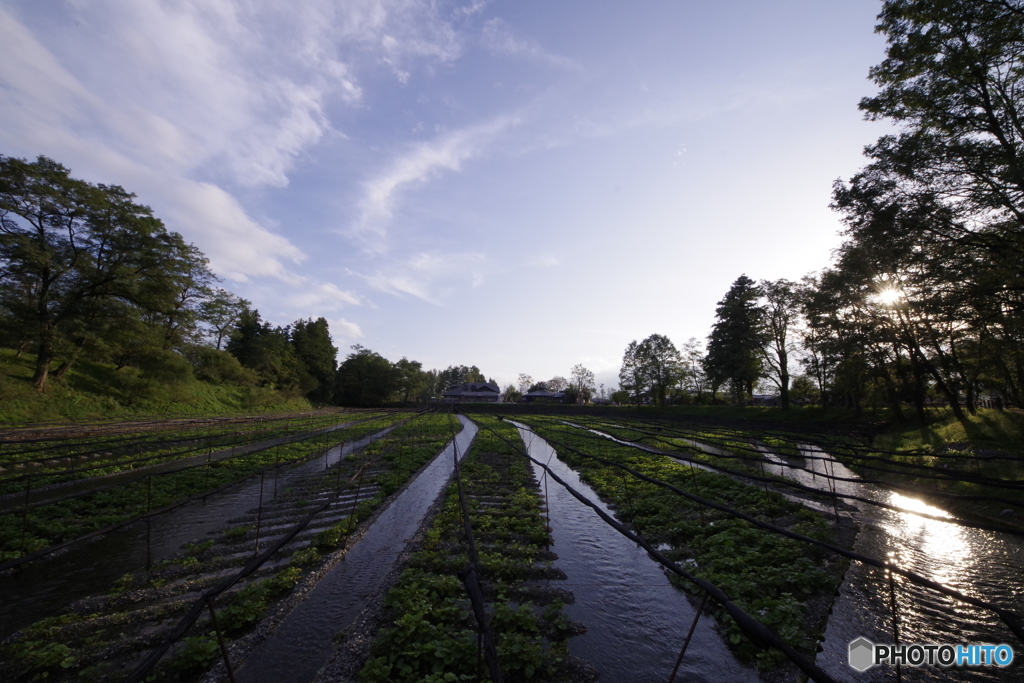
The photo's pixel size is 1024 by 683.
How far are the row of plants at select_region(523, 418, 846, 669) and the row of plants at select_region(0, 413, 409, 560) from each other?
1042 cm

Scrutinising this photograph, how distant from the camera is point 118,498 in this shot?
10.8 m

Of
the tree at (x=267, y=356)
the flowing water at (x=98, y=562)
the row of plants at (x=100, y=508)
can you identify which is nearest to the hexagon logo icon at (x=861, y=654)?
the flowing water at (x=98, y=562)

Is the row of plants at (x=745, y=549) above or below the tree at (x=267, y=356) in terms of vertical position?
below

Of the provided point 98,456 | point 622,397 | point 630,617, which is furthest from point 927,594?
point 622,397

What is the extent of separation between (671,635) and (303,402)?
70677mm

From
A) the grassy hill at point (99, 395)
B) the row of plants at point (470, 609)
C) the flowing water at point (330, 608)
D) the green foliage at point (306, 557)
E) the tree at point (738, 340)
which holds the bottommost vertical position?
the flowing water at point (330, 608)

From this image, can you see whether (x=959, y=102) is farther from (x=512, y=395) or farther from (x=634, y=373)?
(x=512, y=395)

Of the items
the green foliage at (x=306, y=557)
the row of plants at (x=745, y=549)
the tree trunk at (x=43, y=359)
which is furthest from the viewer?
the tree trunk at (x=43, y=359)

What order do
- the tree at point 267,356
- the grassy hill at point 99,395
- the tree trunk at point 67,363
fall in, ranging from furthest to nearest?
the tree at point 267,356
the tree trunk at point 67,363
the grassy hill at point 99,395

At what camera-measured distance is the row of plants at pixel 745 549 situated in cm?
543

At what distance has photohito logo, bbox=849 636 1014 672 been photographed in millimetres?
4840

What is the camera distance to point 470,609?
226 inches

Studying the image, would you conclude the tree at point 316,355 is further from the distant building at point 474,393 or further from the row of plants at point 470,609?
the row of plants at point 470,609

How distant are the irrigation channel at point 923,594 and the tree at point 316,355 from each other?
7837 centimetres
